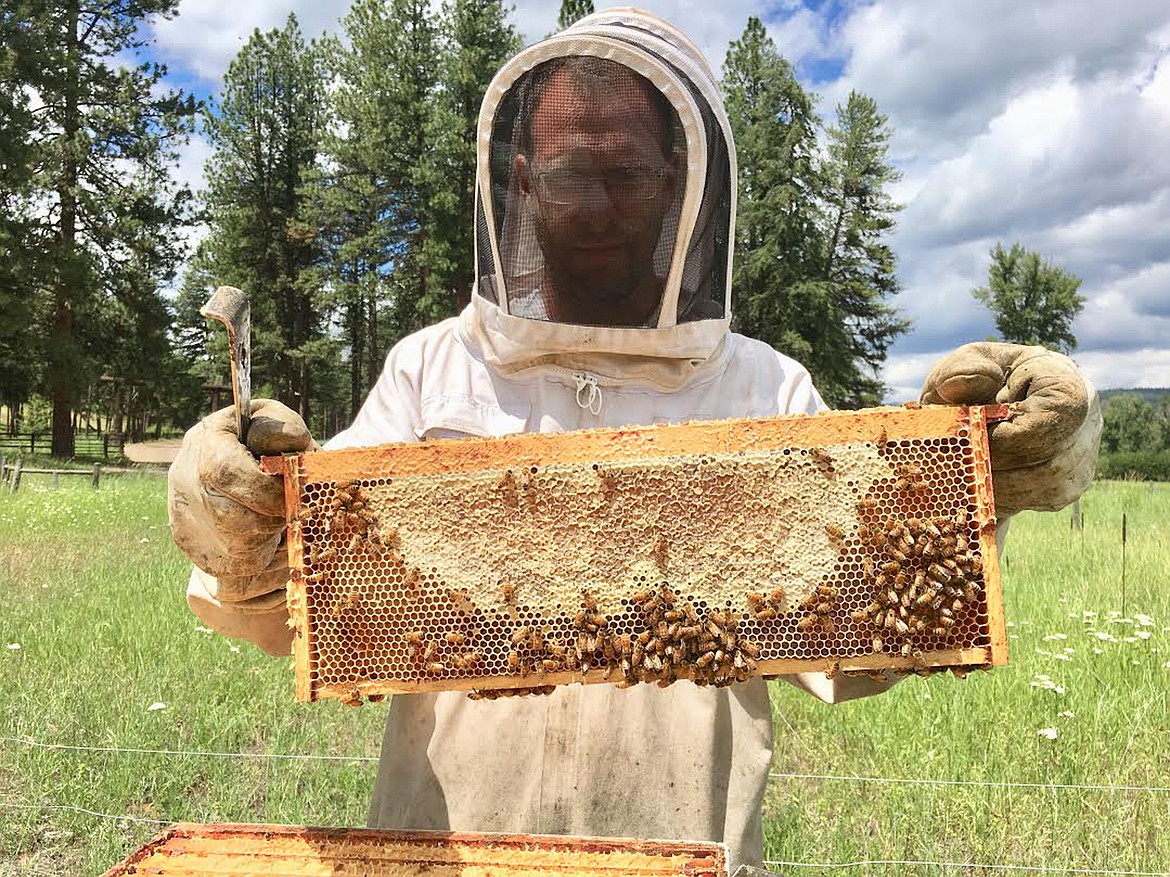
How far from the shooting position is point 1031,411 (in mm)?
1811

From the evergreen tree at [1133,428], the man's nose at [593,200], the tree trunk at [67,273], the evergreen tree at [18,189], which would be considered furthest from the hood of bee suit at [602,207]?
the evergreen tree at [1133,428]

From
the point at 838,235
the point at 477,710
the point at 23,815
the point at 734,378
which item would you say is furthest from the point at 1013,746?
the point at 838,235

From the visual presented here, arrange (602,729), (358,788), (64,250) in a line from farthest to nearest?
1. (64,250)
2. (358,788)
3. (602,729)

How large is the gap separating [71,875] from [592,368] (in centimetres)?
359

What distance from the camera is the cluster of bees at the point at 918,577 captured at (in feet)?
5.79

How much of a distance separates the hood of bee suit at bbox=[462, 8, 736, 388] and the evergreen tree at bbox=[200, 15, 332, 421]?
138 ft

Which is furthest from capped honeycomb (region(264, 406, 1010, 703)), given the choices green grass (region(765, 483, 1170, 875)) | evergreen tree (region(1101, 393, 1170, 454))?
evergreen tree (region(1101, 393, 1170, 454))

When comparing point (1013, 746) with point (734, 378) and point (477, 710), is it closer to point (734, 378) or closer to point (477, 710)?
point (734, 378)

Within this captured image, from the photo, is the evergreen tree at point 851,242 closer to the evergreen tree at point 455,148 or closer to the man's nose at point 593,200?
the evergreen tree at point 455,148

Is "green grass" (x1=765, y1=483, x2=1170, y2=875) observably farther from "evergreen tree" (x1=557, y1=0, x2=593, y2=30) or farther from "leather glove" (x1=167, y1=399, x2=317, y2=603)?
"evergreen tree" (x1=557, y1=0, x2=593, y2=30)

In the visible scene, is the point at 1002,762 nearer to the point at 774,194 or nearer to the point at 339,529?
the point at 339,529

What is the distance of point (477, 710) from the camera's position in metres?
2.41

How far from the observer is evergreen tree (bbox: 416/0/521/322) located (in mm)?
Answer: 38219

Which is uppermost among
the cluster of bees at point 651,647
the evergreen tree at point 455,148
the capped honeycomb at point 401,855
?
the evergreen tree at point 455,148
